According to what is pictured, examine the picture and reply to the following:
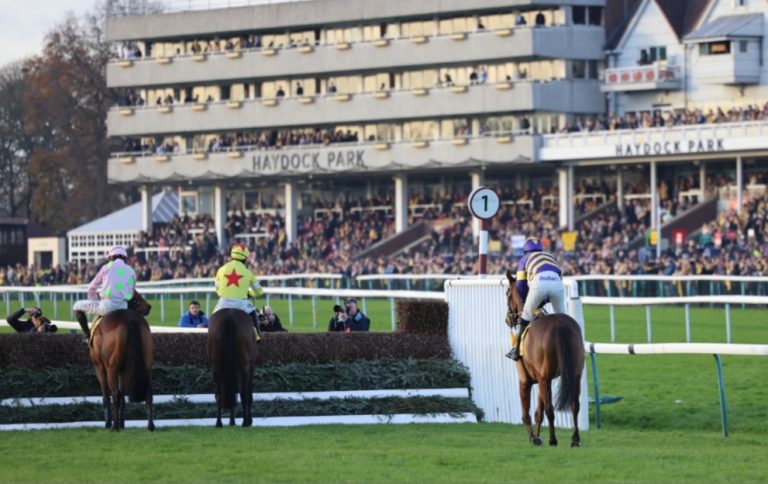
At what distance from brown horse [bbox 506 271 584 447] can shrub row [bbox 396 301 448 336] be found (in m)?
2.95

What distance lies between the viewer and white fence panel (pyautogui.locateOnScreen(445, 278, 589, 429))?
16172mm

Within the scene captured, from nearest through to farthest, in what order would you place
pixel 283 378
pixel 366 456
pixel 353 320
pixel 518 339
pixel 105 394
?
1. pixel 366 456
2. pixel 518 339
3. pixel 105 394
4. pixel 283 378
5. pixel 353 320

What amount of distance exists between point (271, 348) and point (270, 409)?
0.72m

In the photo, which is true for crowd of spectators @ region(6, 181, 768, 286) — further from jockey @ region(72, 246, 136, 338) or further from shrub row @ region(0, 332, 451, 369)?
jockey @ region(72, 246, 136, 338)

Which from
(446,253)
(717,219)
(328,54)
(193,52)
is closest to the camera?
(717,219)

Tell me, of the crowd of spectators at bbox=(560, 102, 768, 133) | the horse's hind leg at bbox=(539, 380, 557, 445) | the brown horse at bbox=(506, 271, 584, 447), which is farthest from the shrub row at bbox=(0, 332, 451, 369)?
the crowd of spectators at bbox=(560, 102, 768, 133)

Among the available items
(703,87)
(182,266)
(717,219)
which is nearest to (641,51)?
(703,87)

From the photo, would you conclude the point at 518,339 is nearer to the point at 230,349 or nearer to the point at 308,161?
the point at 230,349

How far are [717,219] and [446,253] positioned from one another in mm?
8264

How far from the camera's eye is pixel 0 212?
261ft

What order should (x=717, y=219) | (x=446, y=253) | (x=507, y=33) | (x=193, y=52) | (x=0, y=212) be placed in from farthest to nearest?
(x=0, y=212), (x=193, y=52), (x=507, y=33), (x=446, y=253), (x=717, y=219)

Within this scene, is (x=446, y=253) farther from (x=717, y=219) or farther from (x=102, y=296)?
(x=102, y=296)

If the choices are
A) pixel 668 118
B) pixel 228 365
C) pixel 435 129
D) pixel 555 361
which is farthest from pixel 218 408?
pixel 435 129

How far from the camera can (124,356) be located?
14.5m
